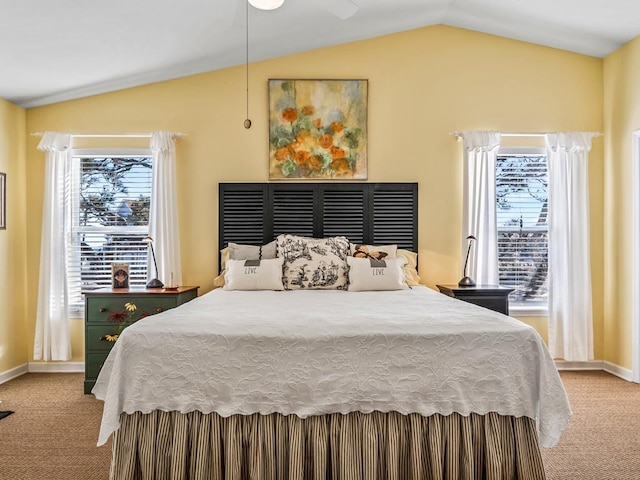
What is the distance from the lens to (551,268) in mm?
4750

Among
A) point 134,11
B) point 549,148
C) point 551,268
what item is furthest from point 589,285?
point 134,11

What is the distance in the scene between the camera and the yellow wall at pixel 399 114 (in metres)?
4.80

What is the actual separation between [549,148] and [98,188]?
14.2 feet

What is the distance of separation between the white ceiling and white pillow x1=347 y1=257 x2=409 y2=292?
186 cm

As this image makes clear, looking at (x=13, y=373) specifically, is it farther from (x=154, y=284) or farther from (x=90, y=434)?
(x=90, y=434)

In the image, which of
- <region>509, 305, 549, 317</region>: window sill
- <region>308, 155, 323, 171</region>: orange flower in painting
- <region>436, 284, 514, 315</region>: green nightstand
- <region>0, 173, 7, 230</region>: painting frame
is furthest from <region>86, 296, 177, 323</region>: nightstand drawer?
<region>509, 305, 549, 317</region>: window sill

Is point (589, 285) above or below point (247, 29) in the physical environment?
below

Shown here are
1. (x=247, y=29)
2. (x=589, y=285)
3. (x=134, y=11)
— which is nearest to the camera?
(x=134, y=11)

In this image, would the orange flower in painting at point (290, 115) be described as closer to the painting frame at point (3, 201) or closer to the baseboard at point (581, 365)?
the painting frame at point (3, 201)

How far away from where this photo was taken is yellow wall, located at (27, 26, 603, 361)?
4797 millimetres

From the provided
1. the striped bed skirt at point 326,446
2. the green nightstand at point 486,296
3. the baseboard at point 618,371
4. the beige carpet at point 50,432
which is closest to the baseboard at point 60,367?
the beige carpet at point 50,432

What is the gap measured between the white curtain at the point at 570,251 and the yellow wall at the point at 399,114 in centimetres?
21

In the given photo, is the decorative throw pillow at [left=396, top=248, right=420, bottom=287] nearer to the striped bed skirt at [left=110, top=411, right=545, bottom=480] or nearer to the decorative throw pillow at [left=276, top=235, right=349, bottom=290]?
the decorative throw pillow at [left=276, top=235, right=349, bottom=290]

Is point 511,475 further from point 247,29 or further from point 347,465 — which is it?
point 247,29
